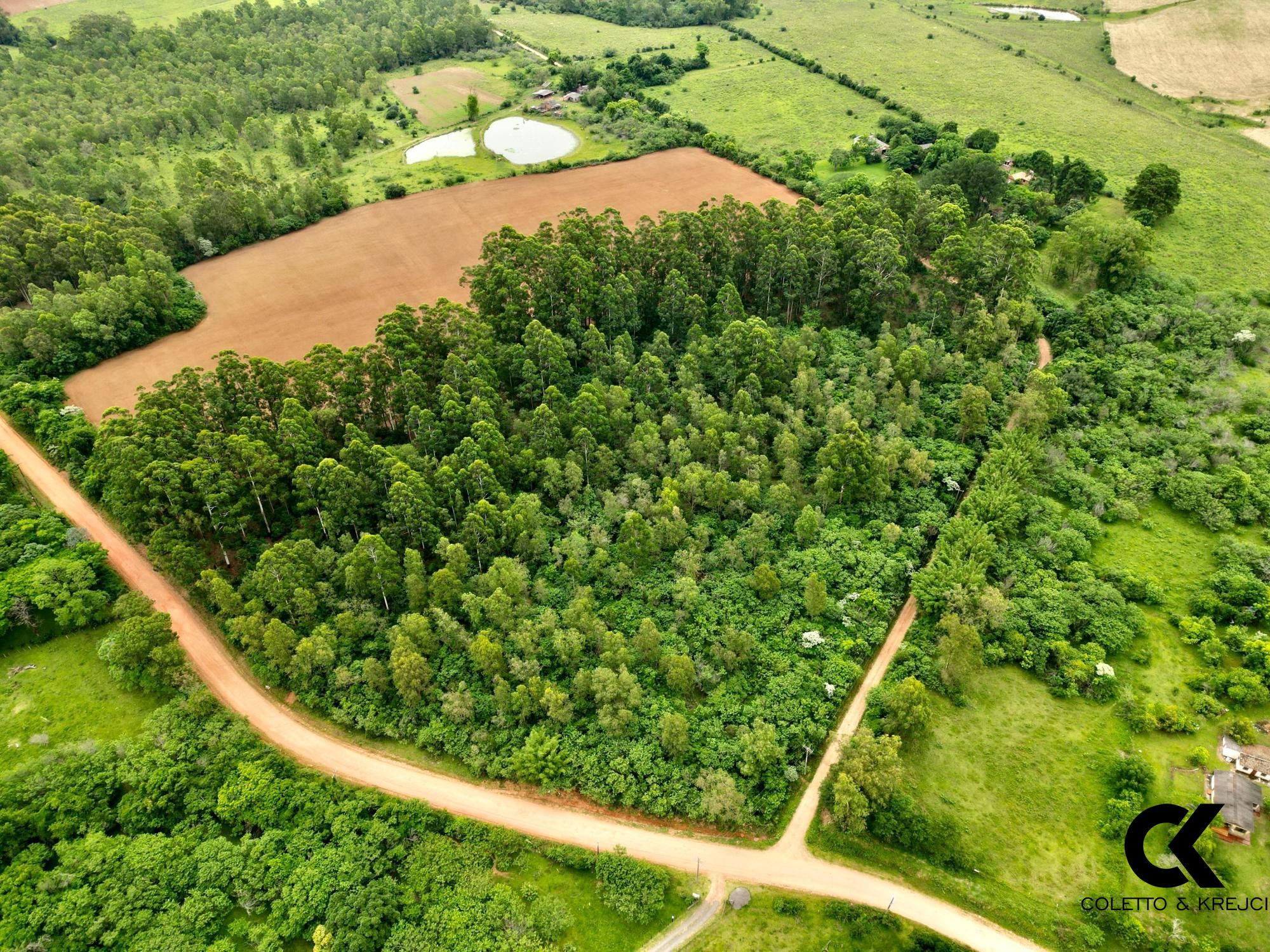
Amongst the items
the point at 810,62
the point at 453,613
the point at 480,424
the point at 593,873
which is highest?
the point at 810,62

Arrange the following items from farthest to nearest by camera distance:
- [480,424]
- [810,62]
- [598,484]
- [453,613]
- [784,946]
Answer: [810,62], [598,484], [480,424], [453,613], [784,946]

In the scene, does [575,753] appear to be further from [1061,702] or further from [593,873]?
[1061,702]

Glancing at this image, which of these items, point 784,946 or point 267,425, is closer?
point 784,946

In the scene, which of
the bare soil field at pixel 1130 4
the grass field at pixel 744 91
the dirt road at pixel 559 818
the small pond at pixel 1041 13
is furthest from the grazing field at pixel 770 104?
the dirt road at pixel 559 818

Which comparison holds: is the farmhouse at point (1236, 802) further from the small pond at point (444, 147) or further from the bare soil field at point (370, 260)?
the small pond at point (444, 147)

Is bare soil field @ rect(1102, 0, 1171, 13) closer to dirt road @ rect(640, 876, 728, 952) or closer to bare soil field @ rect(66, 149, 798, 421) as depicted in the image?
bare soil field @ rect(66, 149, 798, 421)

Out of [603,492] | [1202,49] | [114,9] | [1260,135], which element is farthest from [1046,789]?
[114,9]

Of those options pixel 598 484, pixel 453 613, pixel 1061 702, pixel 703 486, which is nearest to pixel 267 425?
pixel 453 613
